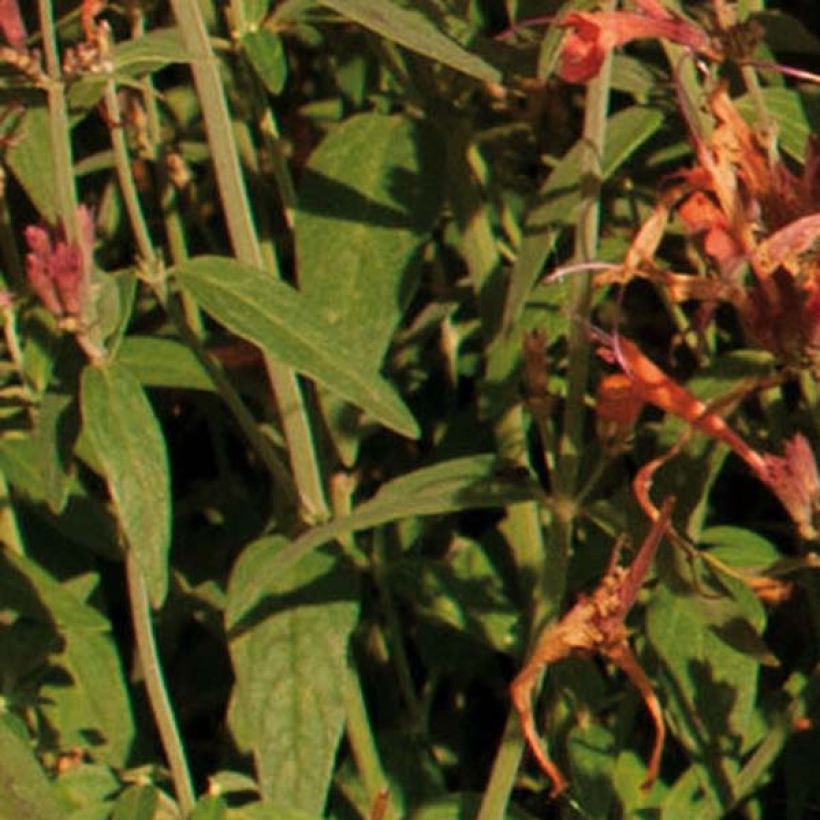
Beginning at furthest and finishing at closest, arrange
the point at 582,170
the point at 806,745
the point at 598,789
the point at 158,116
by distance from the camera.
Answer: the point at 158,116 < the point at 806,745 < the point at 598,789 < the point at 582,170

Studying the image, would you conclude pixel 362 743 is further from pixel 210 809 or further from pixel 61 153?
pixel 61 153

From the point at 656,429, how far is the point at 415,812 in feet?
0.80

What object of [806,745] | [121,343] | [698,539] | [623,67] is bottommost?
[806,745]

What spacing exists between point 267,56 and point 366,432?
24cm

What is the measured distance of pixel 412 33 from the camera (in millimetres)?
971

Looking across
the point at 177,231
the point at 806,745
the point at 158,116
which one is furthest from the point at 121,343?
the point at 806,745

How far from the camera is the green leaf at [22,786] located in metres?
1.04

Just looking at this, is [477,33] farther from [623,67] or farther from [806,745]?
[806,745]

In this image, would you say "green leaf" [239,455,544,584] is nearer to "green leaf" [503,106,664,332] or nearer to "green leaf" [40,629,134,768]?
"green leaf" [503,106,664,332]

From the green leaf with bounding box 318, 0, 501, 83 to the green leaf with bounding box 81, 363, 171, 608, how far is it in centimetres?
22

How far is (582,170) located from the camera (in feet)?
3.28

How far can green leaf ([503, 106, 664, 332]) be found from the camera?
101 centimetres

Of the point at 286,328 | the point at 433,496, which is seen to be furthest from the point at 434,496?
the point at 286,328

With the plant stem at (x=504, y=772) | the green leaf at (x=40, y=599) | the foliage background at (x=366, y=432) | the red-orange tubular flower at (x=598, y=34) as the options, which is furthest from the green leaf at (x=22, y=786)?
the red-orange tubular flower at (x=598, y=34)
